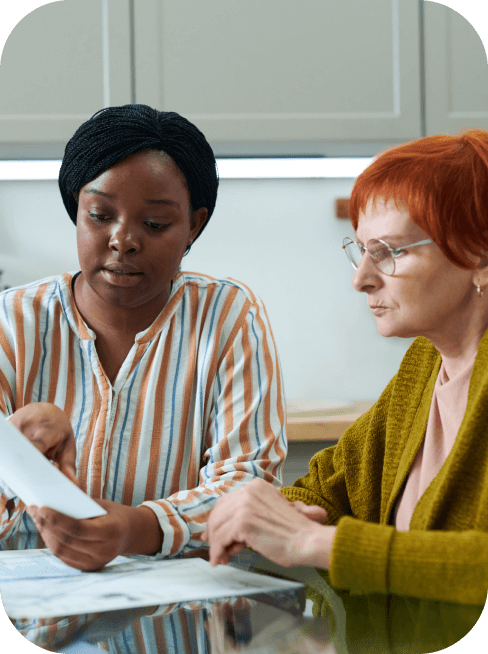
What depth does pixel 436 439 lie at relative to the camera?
863mm

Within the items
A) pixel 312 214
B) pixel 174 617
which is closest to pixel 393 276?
pixel 174 617

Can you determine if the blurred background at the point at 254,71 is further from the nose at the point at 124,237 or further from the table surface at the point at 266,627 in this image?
the table surface at the point at 266,627

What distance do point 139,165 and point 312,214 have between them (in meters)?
1.51

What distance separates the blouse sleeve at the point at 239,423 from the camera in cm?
91

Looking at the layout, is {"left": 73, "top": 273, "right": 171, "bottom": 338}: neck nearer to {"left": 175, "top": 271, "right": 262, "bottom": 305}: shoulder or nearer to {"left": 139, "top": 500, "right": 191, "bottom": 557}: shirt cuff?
{"left": 175, "top": 271, "right": 262, "bottom": 305}: shoulder

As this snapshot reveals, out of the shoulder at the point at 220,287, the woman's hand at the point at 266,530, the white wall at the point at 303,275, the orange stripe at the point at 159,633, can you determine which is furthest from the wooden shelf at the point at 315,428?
the orange stripe at the point at 159,633

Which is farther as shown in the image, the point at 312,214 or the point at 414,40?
the point at 312,214

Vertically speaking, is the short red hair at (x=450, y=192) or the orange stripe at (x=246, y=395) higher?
the short red hair at (x=450, y=192)

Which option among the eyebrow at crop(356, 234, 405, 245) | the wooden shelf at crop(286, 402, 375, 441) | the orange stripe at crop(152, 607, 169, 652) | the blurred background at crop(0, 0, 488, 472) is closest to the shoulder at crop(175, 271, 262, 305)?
the eyebrow at crop(356, 234, 405, 245)

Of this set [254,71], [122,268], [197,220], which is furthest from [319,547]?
[254,71]

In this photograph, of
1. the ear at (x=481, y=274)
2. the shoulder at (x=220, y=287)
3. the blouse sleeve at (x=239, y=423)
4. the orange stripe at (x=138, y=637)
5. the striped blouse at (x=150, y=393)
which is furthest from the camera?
the shoulder at (x=220, y=287)

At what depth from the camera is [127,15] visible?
6.21 feet

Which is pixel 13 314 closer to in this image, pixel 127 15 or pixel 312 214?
pixel 127 15

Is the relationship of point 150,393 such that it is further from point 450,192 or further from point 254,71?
point 254,71
